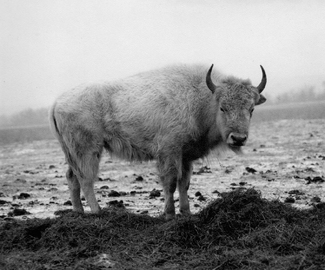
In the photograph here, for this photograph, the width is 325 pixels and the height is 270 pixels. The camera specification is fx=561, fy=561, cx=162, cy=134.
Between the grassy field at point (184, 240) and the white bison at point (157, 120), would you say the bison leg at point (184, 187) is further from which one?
the grassy field at point (184, 240)

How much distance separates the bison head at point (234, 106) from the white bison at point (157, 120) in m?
0.02

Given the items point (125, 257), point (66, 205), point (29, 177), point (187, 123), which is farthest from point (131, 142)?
point (29, 177)

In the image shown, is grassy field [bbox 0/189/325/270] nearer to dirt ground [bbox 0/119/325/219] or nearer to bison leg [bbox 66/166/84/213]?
bison leg [bbox 66/166/84/213]

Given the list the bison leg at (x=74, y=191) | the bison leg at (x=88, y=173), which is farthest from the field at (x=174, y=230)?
the bison leg at (x=88, y=173)

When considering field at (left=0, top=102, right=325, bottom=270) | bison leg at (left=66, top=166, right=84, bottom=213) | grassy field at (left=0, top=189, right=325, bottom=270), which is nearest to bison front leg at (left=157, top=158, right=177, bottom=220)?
field at (left=0, top=102, right=325, bottom=270)

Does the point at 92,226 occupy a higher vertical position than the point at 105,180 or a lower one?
higher

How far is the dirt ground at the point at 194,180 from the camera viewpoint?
9.80 metres

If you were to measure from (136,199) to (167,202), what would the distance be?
167cm

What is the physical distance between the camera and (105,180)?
13.0m

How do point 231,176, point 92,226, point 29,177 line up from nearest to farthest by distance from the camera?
→ point 92,226 → point 231,176 → point 29,177

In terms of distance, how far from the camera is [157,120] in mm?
9047

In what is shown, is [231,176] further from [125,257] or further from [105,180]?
[125,257]

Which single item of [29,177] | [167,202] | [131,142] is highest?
[131,142]

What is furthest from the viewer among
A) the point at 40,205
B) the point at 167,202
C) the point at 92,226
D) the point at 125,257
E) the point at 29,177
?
the point at 29,177
